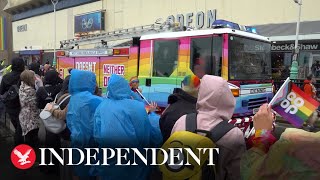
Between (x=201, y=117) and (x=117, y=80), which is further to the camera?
(x=117, y=80)

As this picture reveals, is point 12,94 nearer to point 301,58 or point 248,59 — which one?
point 248,59

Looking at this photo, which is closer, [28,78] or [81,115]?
[81,115]

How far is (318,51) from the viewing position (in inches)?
845

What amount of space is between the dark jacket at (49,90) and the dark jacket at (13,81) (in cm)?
104

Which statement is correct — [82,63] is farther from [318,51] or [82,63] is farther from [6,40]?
[6,40]

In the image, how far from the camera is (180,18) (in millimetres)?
30344

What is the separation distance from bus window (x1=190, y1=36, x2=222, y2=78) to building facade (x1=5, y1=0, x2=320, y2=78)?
4527 mm

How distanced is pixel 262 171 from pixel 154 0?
107ft

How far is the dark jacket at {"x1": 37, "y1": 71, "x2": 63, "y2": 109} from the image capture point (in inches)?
219

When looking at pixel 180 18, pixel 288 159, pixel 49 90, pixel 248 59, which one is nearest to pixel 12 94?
pixel 49 90

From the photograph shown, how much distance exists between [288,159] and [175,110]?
5.74ft

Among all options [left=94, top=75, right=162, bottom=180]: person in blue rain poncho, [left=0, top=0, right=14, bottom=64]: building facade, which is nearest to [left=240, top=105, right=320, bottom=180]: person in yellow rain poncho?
[left=94, top=75, right=162, bottom=180]: person in blue rain poncho

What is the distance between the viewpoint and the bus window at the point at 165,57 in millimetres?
7789

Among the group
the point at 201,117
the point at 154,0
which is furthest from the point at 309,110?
the point at 154,0
